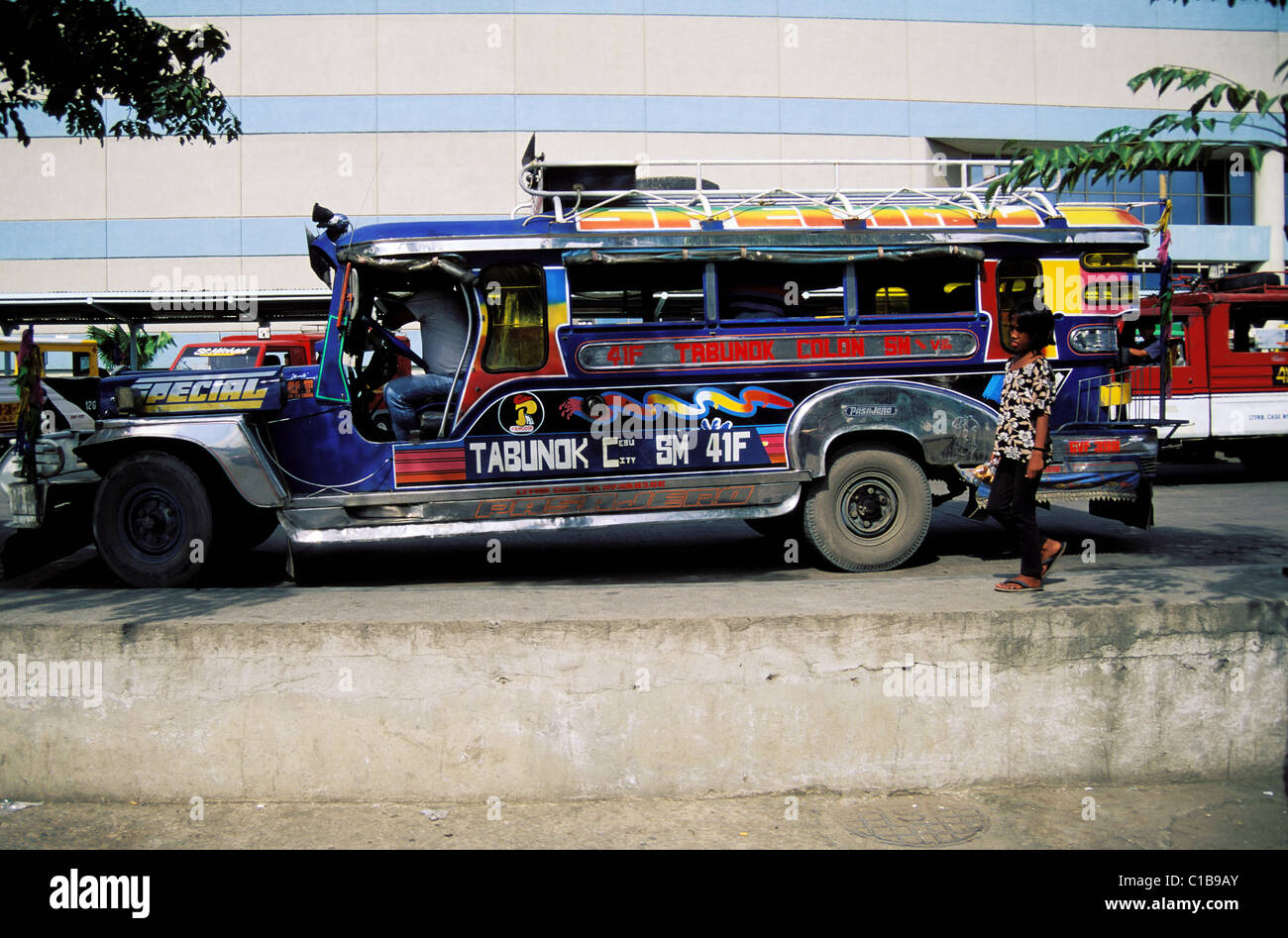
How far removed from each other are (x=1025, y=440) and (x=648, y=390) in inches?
104

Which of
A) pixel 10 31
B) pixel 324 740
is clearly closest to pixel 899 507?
pixel 324 740

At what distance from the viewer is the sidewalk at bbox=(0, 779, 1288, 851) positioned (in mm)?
4031

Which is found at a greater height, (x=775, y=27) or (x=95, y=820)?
(x=775, y=27)

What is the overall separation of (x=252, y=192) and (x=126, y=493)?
687 inches

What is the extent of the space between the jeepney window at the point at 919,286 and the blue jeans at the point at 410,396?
3.24 m

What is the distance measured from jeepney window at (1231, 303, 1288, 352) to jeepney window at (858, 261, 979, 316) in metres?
9.23

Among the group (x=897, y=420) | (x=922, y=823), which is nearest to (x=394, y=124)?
(x=897, y=420)

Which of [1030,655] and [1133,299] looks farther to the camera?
[1133,299]

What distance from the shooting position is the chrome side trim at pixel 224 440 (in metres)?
6.45

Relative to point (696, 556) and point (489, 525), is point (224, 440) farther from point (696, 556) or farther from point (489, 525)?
point (696, 556)

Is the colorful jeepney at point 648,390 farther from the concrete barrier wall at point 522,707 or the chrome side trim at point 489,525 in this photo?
the concrete barrier wall at point 522,707

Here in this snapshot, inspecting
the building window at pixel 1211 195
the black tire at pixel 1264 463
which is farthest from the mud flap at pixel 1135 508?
the building window at pixel 1211 195

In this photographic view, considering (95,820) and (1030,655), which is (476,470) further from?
(1030,655)

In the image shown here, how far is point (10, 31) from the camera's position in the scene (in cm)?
585
